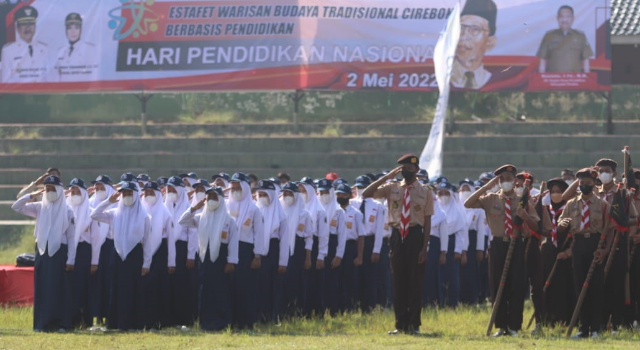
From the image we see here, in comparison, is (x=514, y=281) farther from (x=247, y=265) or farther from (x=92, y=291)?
(x=92, y=291)

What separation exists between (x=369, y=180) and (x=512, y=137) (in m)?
9.06

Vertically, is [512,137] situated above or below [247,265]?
above

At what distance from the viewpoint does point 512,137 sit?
88.2ft

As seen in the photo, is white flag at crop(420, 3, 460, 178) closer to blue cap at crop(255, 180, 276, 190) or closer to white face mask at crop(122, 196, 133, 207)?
blue cap at crop(255, 180, 276, 190)

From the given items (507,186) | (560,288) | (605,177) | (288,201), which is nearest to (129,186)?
(288,201)

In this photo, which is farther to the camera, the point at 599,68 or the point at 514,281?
the point at 599,68

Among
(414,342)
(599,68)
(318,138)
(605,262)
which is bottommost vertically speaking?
(414,342)

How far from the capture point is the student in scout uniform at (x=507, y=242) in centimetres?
1334

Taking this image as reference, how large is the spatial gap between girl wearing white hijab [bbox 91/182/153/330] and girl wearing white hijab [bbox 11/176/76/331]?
500 millimetres

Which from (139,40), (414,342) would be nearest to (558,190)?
(414,342)

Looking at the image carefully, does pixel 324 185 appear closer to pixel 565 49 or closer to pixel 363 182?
pixel 363 182

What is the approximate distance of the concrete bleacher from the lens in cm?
2616

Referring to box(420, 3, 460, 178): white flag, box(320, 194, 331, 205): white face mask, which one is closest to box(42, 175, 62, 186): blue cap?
box(320, 194, 331, 205): white face mask

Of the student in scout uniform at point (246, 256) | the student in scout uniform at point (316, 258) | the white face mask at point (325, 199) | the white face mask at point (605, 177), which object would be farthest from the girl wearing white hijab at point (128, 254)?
the white face mask at point (605, 177)
